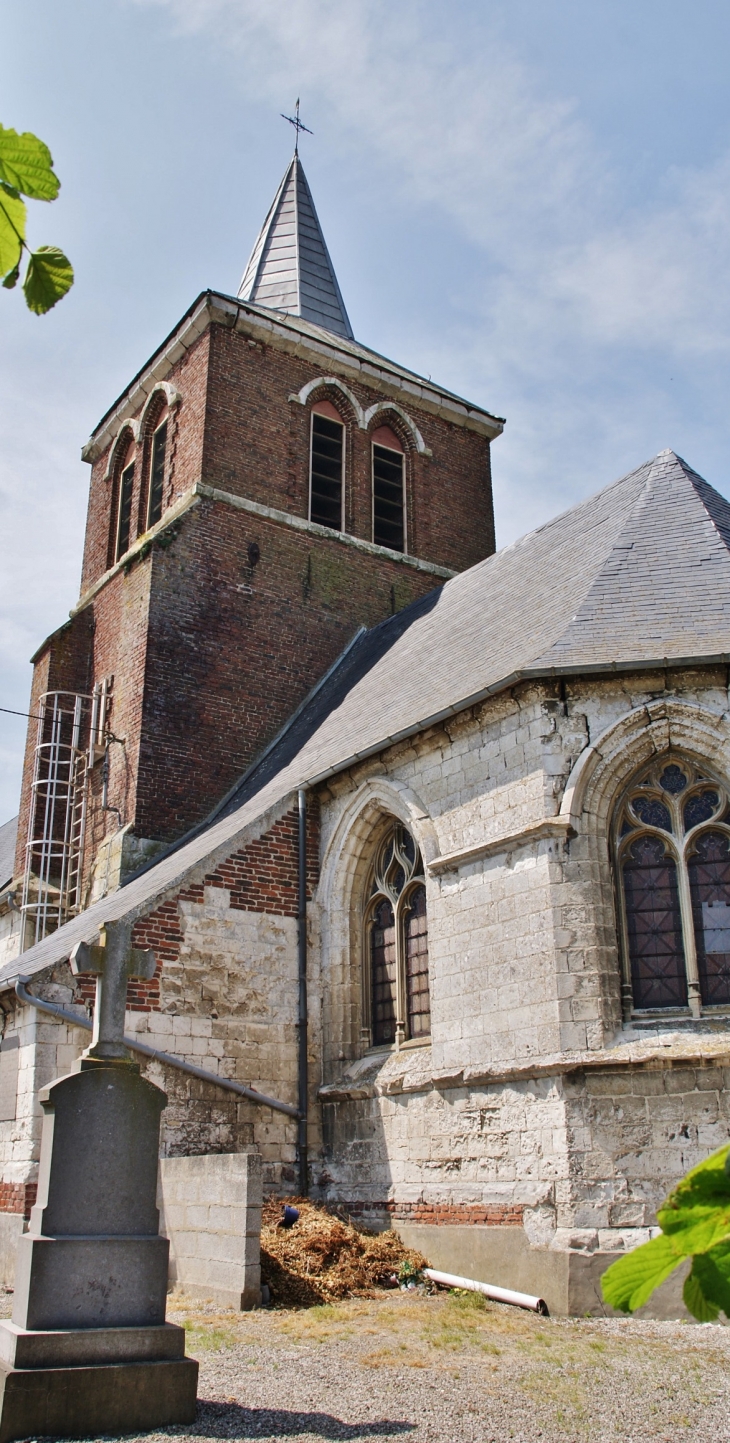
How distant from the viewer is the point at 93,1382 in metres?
4.78

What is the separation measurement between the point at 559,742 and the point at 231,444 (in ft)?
30.0

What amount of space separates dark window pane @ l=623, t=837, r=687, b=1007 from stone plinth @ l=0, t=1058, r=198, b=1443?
165 inches

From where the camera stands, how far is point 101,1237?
521cm

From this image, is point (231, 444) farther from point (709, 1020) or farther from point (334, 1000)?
point (709, 1020)

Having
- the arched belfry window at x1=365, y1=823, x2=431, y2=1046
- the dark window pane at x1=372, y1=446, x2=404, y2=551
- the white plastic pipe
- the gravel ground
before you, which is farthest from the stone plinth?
the dark window pane at x1=372, y1=446, x2=404, y2=551

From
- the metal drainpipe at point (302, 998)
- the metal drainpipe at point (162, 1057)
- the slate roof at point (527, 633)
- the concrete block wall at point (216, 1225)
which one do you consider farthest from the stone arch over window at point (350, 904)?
the concrete block wall at point (216, 1225)

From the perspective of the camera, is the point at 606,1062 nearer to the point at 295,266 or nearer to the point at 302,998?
the point at 302,998

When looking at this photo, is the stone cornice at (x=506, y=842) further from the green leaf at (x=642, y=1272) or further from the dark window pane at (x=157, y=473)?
the dark window pane at (x=157, y=473)

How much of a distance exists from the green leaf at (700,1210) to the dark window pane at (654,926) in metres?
7.41

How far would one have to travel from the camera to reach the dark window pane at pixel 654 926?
27.9ft

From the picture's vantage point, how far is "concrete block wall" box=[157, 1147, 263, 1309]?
7336 millimetres

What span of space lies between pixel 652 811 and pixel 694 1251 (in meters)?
7.85

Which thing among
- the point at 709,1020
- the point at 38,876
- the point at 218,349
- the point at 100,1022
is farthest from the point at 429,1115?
the point at 218,349

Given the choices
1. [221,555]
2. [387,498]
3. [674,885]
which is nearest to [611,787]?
[674,885]
